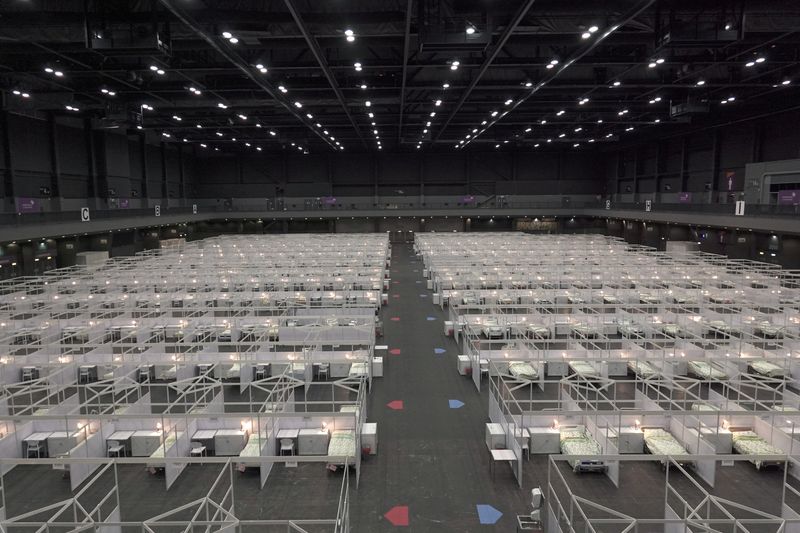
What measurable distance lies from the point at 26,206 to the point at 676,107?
4468cm

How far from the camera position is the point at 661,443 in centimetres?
1194

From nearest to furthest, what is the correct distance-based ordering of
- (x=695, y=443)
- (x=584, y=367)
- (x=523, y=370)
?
(x=695, y=443) < (x=523, y=370) < (x=584, y=367)

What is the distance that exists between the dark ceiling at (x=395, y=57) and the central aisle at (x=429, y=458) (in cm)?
1168

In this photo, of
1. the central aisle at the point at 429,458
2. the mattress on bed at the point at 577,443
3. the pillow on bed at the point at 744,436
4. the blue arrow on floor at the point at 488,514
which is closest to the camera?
the blue arrow on floor at the point at 488,514

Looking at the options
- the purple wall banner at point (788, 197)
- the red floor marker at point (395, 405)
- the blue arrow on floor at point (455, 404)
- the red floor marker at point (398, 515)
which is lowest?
the red floor marker at point (398, 515)

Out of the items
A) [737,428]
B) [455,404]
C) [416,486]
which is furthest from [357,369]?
[737,428]

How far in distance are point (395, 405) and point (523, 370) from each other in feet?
15.1

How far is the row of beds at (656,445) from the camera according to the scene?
11.5 meters

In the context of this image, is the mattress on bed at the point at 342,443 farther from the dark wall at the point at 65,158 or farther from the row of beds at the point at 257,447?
the dark wall at the point at 65,158

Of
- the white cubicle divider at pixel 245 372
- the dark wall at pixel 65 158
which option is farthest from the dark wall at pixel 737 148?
the dark wall at pixel 65 158

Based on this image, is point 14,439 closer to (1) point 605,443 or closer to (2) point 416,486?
(2) point 416,486

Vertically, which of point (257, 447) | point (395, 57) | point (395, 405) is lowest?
point (395, 405)

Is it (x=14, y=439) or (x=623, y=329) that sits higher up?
(x=623, y=329)

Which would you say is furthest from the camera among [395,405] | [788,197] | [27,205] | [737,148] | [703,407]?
[737,148]
